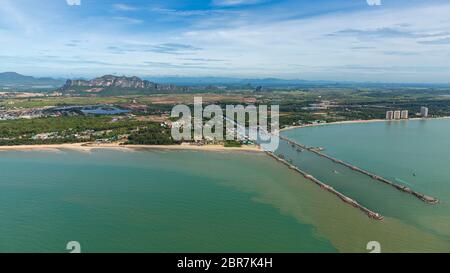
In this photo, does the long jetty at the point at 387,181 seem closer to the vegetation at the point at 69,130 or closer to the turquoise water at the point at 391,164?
the turquoise water at the point at 391,164

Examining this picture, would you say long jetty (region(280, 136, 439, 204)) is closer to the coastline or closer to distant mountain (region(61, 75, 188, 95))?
the coastline

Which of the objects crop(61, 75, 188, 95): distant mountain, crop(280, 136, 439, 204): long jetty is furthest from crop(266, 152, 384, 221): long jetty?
crop(61, 75, 188, 95): distant mountain

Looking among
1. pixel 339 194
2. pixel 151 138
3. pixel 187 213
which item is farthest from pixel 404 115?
pixel 187 213

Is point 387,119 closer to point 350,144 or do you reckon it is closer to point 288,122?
point 288,122

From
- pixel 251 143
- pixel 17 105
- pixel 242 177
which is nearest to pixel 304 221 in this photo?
pixel 242 177

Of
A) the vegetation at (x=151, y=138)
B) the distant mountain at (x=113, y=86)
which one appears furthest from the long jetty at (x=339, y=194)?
the distant mountain at (x=113, y=86)
